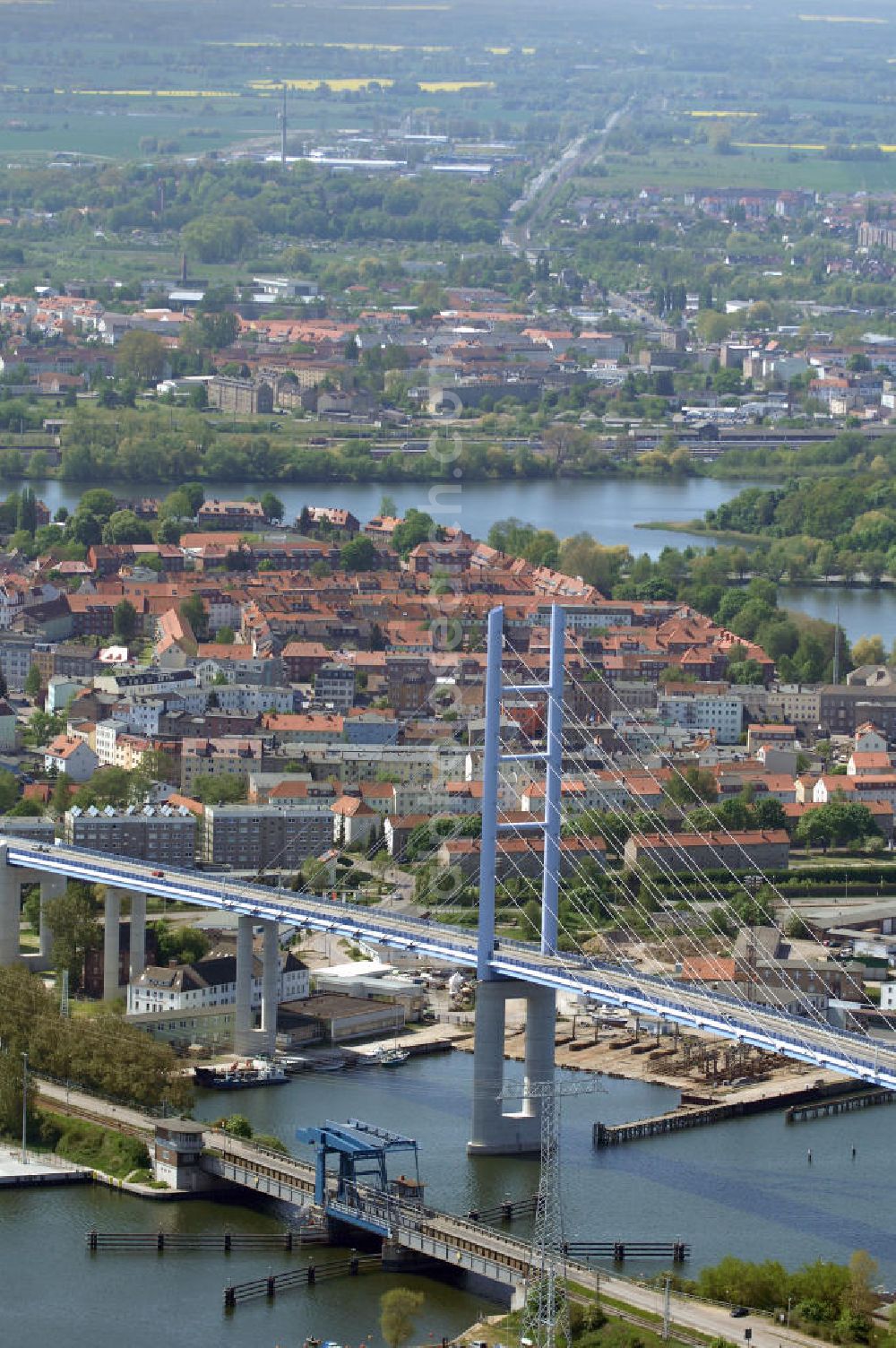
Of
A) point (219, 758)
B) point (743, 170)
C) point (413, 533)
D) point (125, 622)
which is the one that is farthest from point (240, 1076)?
point (743, 170)

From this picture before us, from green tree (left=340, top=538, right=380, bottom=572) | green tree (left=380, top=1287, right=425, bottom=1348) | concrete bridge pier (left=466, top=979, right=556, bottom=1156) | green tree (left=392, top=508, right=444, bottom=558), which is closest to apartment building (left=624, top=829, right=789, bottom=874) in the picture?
concrete bridge pier (left=466, top=979, right=556, bottom=1156)

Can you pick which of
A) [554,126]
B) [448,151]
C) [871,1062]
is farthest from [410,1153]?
[554,126]

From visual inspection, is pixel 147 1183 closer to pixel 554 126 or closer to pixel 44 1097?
pixel 44 1097

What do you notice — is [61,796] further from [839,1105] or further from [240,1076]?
[839,1105]

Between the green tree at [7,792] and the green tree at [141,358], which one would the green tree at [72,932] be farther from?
the green tree at [141,358]

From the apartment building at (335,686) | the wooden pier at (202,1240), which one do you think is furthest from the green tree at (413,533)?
the wooden pier at (202,1240)

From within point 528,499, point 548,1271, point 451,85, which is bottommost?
point 528,499

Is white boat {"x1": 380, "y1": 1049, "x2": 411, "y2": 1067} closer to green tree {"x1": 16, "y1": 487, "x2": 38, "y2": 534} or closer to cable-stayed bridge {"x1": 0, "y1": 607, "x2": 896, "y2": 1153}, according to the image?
cable-stayed bridge {"x1": 0, "y1": 607, "x2": 896, "y2": 1153}
